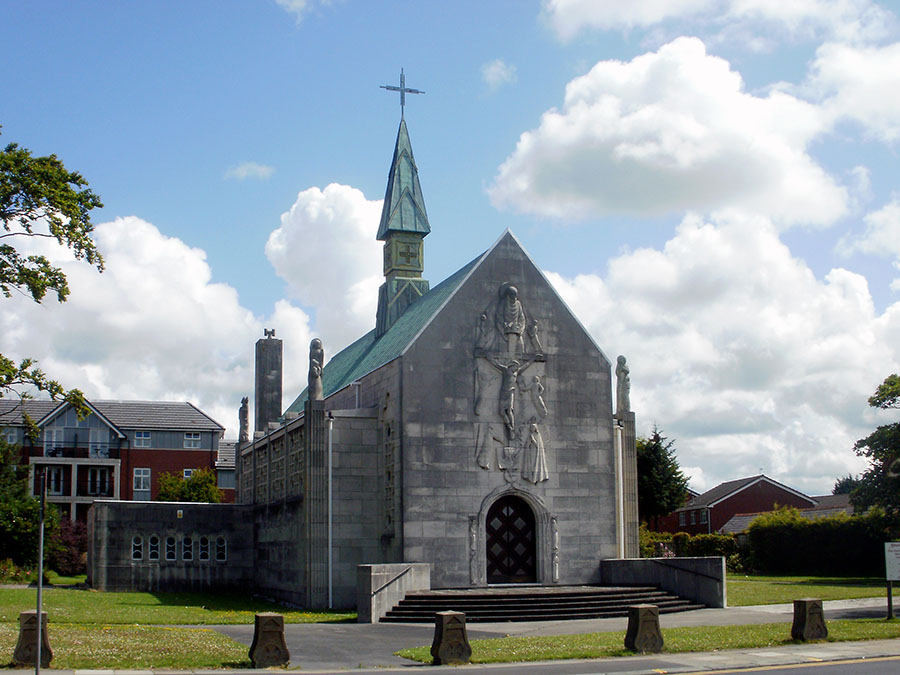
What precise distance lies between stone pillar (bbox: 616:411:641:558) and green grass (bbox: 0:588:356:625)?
9.47m

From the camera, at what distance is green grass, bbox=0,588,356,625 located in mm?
25922

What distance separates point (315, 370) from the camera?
34188mm

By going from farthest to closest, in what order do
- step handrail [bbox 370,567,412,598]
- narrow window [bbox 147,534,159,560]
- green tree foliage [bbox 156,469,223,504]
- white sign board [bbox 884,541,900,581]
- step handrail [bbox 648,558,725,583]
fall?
1. green tree foliage [bbox 156,469,223,504]
2. narrow window [bbox 147,534,159,560]
3. step handrail [bbox 648,558,725,583]
4. step handrail [bbox 370,567,412,598]
5. white sign board [bbox 884,541,900,581]

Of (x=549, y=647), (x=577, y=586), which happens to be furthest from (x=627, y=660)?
(x=577, y=586)

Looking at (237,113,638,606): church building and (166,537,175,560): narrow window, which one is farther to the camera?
(166,537,175,560): narrow window

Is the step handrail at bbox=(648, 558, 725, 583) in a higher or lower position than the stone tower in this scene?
lower

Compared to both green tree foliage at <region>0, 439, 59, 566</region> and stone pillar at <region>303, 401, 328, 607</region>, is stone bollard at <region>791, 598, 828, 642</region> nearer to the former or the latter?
stone pillar at <region>303, 401, 328, 607</region>

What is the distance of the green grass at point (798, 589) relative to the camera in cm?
3131

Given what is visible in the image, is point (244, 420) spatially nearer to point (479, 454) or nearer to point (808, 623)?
point (479, 454)

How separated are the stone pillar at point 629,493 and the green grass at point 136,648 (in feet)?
51.8

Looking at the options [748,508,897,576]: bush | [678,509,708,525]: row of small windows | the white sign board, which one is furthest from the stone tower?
[678,509,708,525]: row of small windows

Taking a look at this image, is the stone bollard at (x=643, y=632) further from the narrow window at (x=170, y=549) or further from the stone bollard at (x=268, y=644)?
the narrow window at (x=170, y=549)

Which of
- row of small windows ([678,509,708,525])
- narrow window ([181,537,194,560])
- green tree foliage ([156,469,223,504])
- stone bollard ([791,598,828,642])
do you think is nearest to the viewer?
stone bollard ([791,598,828,642])

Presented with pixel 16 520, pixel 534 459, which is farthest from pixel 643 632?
pixel 16 520
